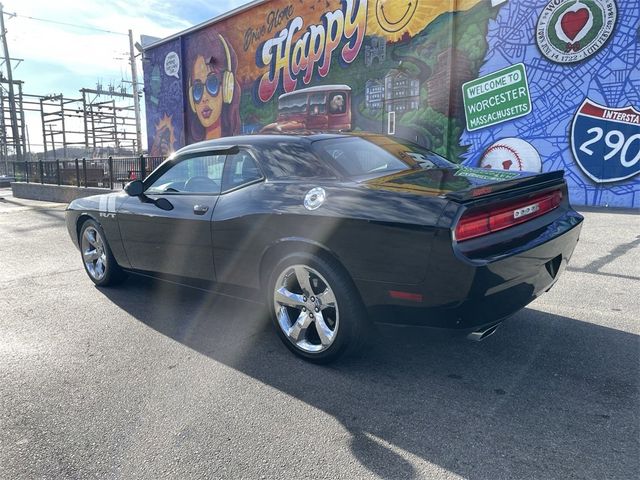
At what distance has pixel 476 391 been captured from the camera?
2715 millimetres

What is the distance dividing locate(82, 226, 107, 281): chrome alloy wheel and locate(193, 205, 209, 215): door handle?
1.68 meters

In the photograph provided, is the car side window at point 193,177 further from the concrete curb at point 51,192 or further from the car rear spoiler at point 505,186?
the concrete curb at point 51,192

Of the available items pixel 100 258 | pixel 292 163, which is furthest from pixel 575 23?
pixel 100 258

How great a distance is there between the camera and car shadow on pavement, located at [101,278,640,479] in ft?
6.99

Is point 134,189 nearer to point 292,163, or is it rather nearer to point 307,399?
point 292,163

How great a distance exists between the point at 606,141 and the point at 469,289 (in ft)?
32.1

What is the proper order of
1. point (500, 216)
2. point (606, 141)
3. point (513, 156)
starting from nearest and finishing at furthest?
point (500, 216)
point (606, 141)
point (513, 156)

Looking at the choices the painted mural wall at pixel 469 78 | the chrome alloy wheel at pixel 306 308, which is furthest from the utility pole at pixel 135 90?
the chrome alloy wheel at pixel 306 308

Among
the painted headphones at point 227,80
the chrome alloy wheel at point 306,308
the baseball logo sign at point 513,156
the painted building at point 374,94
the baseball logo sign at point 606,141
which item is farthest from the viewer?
the painted headphones at point 227,80

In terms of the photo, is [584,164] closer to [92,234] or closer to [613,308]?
[613,308]

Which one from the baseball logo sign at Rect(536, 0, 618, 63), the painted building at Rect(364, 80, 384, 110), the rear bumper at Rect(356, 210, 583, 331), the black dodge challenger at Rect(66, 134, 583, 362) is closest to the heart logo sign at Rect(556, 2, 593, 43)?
the baseball logo sign at Rect(536, 0, 618, 63)

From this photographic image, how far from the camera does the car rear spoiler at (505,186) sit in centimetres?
253

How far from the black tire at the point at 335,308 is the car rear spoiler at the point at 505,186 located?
2.68ft

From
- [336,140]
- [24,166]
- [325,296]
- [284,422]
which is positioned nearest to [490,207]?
[325,296]
